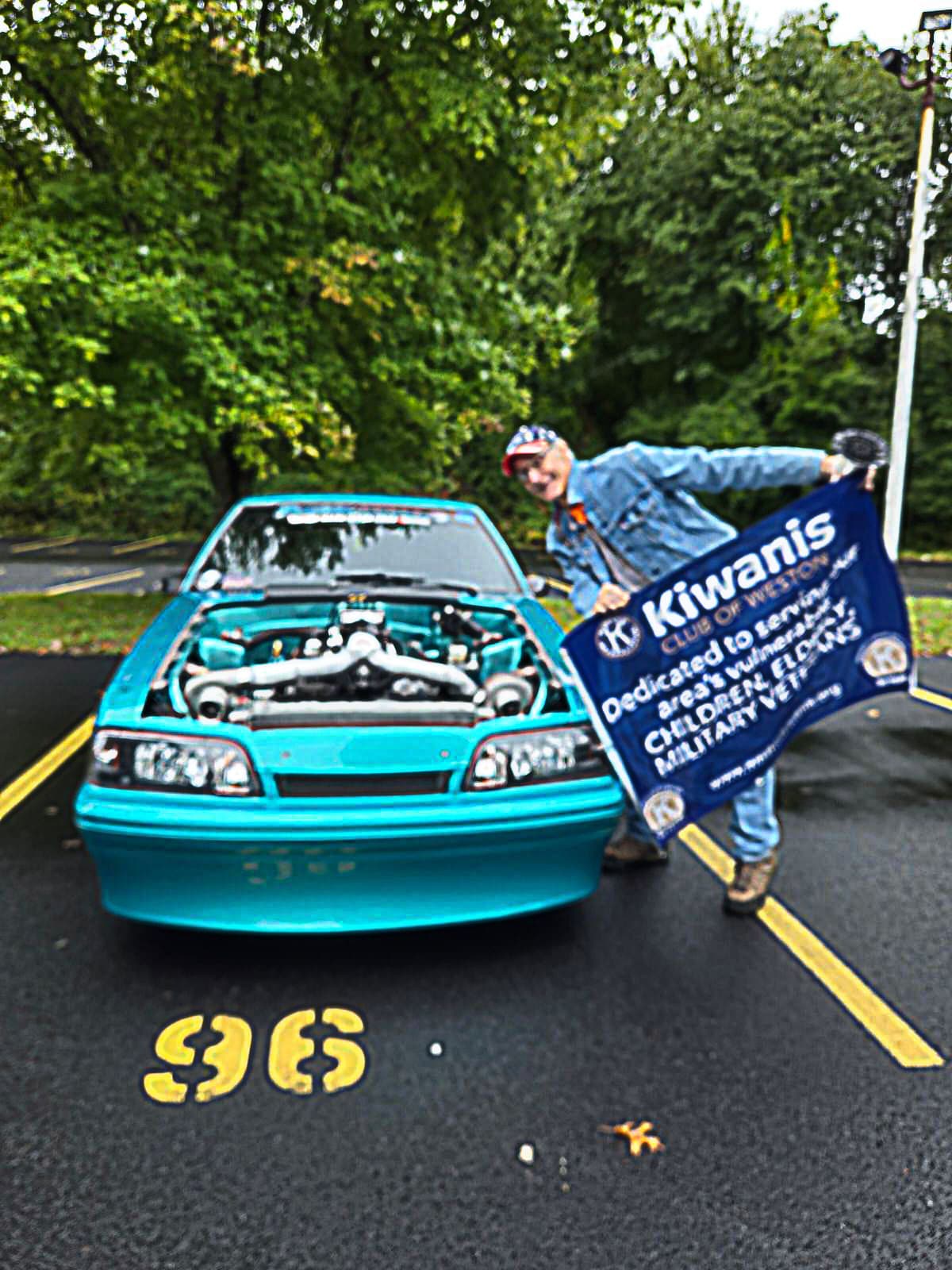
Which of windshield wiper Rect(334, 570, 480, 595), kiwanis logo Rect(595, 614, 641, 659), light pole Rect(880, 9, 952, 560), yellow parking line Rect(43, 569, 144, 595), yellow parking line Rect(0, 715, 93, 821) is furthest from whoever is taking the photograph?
yellow parking line Rect(43, 569, 144, 595)

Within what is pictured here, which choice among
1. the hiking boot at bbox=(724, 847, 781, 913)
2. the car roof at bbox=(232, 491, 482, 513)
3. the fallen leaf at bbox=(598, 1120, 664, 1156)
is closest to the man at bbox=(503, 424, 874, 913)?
the hiking boot at bbox=(724, 847, 781, 913)

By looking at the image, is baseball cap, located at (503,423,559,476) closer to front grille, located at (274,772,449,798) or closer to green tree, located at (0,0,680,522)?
front grille, located at (274,772,449,798)

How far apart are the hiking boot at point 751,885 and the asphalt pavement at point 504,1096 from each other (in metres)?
0.07

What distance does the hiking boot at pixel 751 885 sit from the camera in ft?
11.3

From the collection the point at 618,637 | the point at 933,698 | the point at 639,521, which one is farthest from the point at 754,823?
the point at 933,698

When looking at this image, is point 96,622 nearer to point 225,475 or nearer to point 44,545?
point 225,475

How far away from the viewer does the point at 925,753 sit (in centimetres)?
557

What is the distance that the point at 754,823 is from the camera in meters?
3.45

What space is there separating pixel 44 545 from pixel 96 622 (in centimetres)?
1614

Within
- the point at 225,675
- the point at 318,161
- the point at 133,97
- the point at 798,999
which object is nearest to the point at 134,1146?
the point at 225,675

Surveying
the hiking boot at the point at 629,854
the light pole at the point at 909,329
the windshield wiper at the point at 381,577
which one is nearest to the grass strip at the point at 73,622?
the windshield wiper at the point at 381,577

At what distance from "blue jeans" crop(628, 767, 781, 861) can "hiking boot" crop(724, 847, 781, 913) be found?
26 mm

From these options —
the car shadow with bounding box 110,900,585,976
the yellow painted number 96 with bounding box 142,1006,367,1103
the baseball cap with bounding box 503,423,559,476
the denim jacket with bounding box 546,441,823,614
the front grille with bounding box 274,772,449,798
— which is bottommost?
the car shadow with bounding box 110,900,585,976

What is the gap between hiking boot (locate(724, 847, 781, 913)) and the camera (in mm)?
3451
